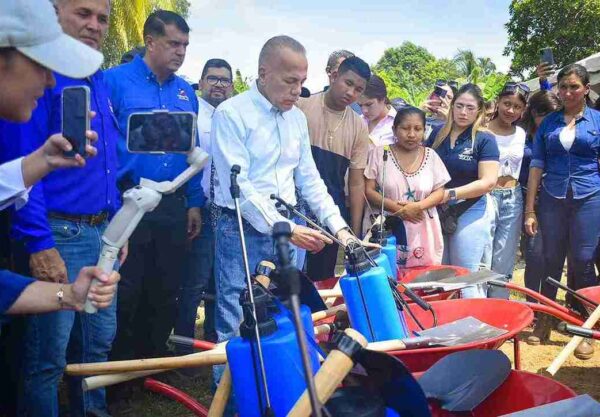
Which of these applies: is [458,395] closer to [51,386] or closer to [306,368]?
[306,368]

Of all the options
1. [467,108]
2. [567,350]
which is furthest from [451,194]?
[567,350]

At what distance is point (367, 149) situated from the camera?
4012 millimetres

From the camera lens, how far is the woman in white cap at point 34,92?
124cm

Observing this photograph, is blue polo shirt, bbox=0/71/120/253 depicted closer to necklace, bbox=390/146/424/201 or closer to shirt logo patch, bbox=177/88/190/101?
shirt logo patch, bbox=177/88/190/101

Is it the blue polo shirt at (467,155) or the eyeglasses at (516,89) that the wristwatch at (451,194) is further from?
the eyeglasses at (516,89)

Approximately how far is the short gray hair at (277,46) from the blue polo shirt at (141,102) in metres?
0.76

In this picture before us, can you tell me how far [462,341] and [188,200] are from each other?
2133mm

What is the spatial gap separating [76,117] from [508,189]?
12.6 ft

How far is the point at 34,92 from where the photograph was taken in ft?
4.36

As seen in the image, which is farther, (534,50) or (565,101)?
(534,50)

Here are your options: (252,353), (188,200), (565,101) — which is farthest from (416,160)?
(252,353)

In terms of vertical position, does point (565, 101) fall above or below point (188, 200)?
above

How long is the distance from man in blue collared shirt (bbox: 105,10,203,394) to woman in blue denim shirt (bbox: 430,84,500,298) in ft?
6.27

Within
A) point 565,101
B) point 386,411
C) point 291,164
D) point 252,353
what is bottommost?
point 386,411
